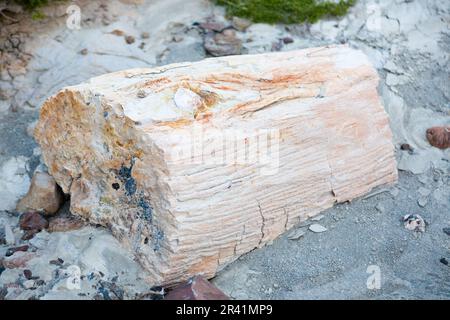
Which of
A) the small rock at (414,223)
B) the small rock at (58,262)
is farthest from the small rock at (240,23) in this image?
the small rock at (58,262)

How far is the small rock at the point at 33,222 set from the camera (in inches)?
139

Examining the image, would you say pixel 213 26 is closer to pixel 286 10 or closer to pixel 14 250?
pixel 286 10

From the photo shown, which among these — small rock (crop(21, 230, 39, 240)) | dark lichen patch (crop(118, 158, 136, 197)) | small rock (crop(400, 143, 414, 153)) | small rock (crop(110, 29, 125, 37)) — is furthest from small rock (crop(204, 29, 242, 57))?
small rock (crop(21, 230, 39, 240))

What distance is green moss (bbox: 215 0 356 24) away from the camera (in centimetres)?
486

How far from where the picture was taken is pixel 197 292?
9.55 feet

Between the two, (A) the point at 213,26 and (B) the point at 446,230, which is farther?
(A) the point at 213,26

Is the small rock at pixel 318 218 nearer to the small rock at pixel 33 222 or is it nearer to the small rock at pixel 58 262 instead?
the small rock at pixel 58 262

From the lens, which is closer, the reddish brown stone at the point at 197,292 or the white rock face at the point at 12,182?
the reddish brown stone at the point at 197,292

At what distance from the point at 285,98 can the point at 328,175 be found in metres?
0.51

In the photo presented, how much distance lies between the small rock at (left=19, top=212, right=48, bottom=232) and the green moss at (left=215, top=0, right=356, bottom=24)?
90.3 inches

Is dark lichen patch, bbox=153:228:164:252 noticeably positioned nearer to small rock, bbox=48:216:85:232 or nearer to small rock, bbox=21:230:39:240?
small rock, bbox=48:216:85:232

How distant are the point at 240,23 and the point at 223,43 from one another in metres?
0.26

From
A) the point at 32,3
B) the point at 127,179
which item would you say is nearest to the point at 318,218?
the point at 127,179

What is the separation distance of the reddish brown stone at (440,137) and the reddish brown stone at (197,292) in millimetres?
1982
